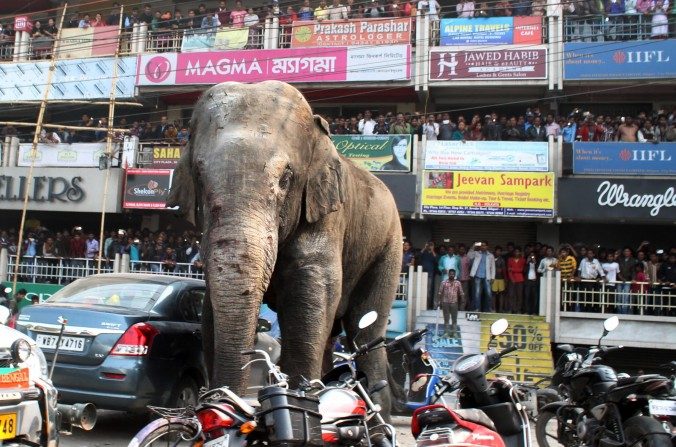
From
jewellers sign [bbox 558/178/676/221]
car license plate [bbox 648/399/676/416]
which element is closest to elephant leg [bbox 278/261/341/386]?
car license plate [bbox 648/399/676/416]

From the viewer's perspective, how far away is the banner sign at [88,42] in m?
23.9

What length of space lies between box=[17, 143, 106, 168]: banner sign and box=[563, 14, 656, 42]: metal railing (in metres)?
12.7

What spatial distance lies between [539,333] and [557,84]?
7.02m

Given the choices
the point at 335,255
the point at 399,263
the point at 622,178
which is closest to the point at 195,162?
the point at 335,255

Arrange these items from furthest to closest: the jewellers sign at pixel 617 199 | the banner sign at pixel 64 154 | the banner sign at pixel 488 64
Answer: the banner sign at pixel 64 154 < the banner sign at pixel 488 64 < the jewellers sign at pixel 617 199

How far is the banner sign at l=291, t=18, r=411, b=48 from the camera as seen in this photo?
21156mm

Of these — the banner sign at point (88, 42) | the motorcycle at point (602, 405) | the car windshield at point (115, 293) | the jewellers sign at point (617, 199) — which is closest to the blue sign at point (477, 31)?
the jewellers sign at point (617, 199)

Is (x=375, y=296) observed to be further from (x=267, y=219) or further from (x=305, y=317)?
(x=267, y=219)

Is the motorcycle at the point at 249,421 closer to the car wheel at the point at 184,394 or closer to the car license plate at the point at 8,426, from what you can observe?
the car license plate at the point at 8,426

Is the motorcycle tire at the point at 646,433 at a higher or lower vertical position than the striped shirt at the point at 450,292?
lower

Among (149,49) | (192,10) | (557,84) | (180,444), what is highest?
(192,10)

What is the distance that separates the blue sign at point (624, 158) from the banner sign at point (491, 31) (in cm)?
337

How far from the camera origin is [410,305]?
17.0 metres

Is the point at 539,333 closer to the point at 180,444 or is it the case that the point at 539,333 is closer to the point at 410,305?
the point at 410,305
